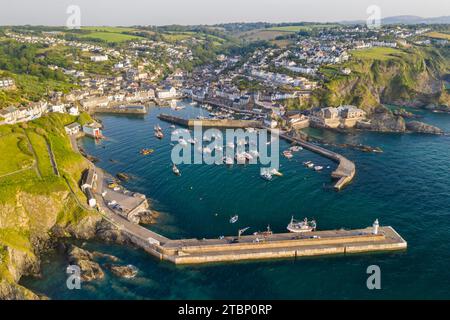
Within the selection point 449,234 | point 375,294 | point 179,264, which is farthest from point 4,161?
point 449,234

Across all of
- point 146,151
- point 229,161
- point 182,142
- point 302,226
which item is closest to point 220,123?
point 182,142

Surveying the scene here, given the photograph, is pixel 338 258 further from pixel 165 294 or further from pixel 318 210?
pixel 165 294

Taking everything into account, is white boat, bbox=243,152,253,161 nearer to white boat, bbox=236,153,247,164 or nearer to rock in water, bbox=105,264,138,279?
white boat, bbox=236,153,247,164

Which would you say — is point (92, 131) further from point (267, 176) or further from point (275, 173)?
point (275, 173)

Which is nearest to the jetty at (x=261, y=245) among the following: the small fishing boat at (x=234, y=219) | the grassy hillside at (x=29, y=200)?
the small fishing boat at (x=234, y=219)

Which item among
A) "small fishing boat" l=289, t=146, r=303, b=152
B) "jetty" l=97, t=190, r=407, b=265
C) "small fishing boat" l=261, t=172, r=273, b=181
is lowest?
"jetty" l=97, t=190, r=407, b=265

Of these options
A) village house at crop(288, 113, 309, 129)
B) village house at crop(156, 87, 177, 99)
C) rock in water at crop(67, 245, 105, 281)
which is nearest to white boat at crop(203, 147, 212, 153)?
village house at crop(288, 113, 309, 129)

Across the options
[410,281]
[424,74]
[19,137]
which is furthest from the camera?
[424,74]

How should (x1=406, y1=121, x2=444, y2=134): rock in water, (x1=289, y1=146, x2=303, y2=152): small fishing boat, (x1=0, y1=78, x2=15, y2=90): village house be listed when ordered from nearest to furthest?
(x1=289, y1=146, x2=303, y2=152): small fishing boat, (x1=406, y1=121, x2=444, y2=134): rock in water, (x1=0, y1=78, x2=15, y2=90): village house

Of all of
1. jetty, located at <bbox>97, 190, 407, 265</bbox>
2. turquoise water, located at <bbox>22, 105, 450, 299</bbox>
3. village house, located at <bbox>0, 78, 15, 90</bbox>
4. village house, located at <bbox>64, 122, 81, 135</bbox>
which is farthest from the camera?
village house, located at <bbox>0, 78, 15, 90</bbox>
